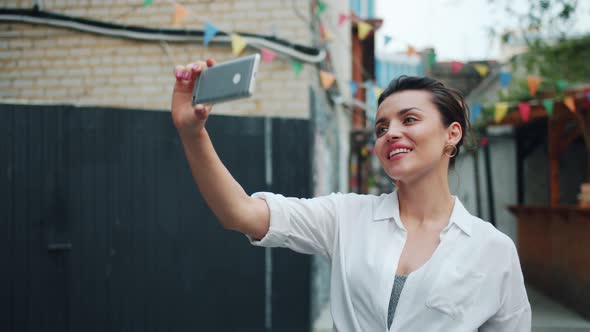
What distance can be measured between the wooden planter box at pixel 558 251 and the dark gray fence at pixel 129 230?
4007mm

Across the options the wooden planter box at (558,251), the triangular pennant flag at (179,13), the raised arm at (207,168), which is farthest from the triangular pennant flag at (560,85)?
the raised arm at (207,168)

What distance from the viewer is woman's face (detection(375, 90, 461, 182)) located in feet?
4.99

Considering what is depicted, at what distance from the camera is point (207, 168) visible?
1.31m

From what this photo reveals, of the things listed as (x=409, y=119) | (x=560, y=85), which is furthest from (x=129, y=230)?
(x=560, y=85)

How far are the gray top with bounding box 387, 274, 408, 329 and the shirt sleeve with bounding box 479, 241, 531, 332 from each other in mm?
282

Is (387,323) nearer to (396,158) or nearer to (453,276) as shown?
(453,276)

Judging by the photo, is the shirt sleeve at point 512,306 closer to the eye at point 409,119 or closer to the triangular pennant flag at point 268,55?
the eye at point 409,119

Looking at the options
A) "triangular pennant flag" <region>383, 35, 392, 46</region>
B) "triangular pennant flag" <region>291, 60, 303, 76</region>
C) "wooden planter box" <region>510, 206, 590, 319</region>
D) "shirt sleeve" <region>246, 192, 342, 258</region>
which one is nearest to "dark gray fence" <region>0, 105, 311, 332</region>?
"triangular pennant flag" <region>291, 60, 303, 76</region>

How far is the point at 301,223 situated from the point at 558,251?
22.9 ft

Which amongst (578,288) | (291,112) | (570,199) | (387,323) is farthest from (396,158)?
(570,199)

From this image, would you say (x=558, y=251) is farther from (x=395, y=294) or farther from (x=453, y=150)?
(x=395, y=294)

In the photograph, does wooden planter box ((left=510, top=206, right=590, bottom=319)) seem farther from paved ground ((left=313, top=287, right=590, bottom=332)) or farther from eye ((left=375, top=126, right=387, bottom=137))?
eye ((left=375, top=126, right=387, bottom=137))

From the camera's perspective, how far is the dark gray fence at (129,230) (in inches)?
141

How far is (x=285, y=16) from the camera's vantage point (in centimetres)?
490
